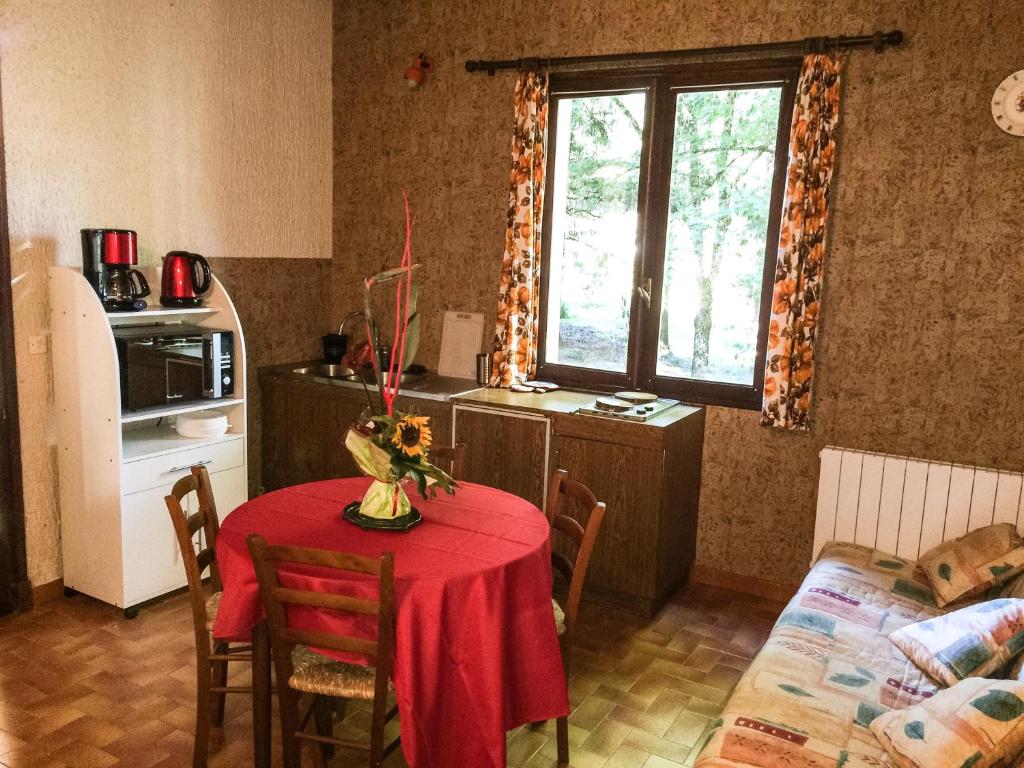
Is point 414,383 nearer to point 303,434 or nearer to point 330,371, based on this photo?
point 330,371

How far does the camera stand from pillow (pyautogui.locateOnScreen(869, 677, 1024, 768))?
178 cm

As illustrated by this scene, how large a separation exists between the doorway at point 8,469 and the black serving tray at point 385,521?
1.73 m

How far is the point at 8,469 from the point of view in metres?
3.34

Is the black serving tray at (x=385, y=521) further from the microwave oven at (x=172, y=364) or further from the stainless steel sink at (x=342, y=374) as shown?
the stainless steel sink at (x=342, y=374)

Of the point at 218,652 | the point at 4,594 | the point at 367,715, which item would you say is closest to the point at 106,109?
the point at 4,594

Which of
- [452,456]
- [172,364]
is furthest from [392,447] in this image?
[172,364]

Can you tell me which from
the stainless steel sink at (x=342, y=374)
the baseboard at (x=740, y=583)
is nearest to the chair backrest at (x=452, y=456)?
the stainless steel sink at (x=342, y=374)

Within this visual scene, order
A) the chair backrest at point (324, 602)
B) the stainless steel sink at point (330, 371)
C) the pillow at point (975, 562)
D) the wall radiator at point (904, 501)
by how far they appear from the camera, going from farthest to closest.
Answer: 1. the stainless steel sink at point (330, 371)
2. the wall radiator at point (904, 501)
3. the pillow at point (975, 562)
4. the chair backrest at point (324, 602)

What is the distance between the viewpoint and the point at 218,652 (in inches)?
100

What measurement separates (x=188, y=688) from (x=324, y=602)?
4.12ft

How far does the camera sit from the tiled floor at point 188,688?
8.43 ft

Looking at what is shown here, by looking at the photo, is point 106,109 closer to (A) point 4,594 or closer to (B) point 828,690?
(A) point 4,594

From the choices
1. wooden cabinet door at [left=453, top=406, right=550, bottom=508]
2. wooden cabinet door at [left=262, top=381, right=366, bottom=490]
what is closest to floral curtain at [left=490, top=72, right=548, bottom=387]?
wooden cabinet door at [left=453, top=406, right=550, bottom=508]

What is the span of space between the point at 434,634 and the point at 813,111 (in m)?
2.61
